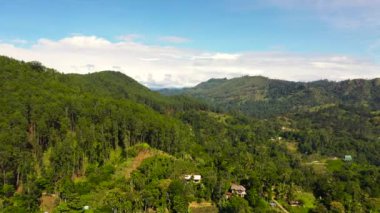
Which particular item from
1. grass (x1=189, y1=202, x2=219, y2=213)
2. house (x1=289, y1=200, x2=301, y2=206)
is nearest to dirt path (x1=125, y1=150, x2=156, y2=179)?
grass (x1=189, y1=202, x2=219, y2=213)

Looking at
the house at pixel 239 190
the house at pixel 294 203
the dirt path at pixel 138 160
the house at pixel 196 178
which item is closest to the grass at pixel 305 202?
the house at pixel 294 203

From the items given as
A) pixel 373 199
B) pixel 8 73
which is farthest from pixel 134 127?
pixel 373 199

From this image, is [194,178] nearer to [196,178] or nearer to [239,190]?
[196,178]

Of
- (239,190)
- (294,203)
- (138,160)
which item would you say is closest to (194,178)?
(239,190)

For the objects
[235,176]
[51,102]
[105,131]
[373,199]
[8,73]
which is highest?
[8,73]

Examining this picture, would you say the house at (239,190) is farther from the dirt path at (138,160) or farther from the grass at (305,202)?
the dirt path at (138,160)

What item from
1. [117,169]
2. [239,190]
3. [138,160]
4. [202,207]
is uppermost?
[138,160]

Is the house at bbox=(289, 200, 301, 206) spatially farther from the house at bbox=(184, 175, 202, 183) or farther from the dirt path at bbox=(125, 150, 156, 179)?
the dirt path at bbox=(125, 150, 156, 179)

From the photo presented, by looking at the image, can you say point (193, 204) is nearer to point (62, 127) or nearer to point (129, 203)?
point (129, 203)
